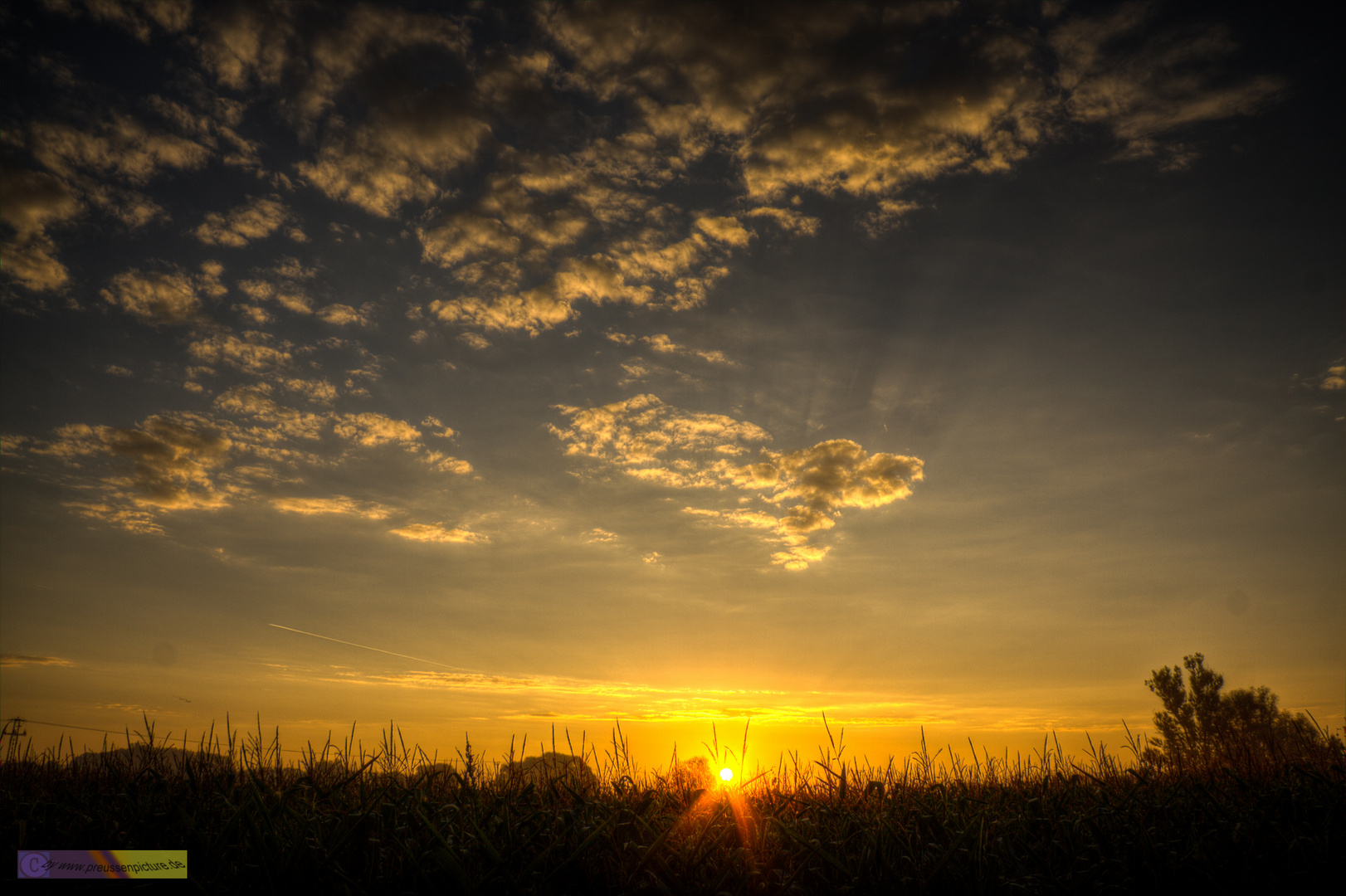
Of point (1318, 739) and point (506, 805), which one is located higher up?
point (506, 805)

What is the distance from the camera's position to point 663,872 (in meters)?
5.75

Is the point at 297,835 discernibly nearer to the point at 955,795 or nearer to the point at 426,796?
the point at 426,796

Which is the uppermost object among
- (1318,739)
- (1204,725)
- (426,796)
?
(426,796)

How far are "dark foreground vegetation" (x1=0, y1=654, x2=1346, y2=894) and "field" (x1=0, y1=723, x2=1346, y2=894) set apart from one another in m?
0.02

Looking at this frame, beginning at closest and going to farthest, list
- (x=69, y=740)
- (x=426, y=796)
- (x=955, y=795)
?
(x=426, y=796)
(x=955, y=795)
(x=69, y=740)

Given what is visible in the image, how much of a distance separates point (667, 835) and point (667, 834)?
0.6 inches

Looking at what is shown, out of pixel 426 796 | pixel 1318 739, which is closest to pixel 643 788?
pixel 426 796

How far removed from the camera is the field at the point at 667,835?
5527 millimetres

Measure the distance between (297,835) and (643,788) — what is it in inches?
158

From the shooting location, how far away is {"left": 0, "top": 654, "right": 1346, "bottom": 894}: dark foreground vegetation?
18.1 feet

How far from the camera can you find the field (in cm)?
553

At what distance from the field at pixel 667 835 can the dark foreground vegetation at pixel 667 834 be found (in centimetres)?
2

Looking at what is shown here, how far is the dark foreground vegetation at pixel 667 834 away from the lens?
5.53 meters

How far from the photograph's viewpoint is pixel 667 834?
239 inches
